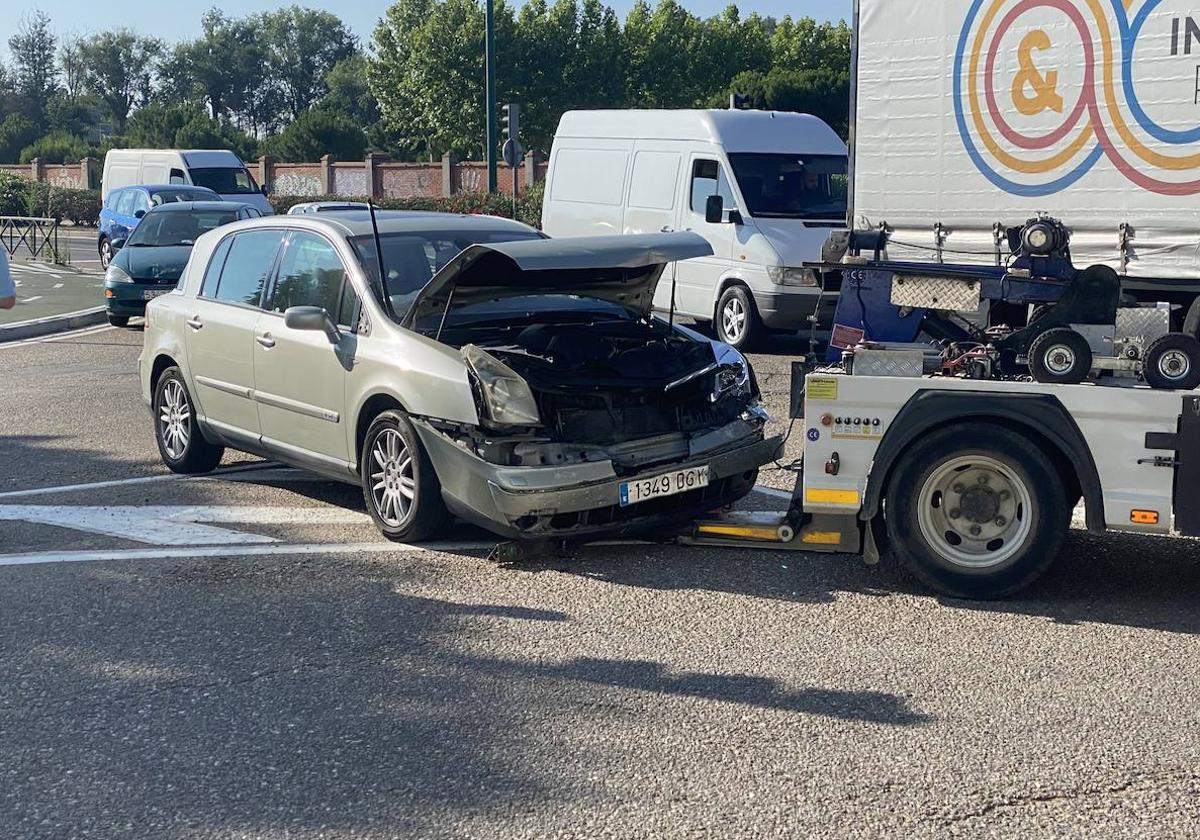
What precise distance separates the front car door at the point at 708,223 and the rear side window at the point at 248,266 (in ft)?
21.7

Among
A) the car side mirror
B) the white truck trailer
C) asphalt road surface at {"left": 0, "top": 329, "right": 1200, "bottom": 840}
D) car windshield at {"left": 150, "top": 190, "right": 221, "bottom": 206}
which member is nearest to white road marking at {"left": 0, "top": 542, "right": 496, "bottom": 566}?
asphalt road surface at {"left": 0, "top": 329, "right": 1200, "bottom": 840}

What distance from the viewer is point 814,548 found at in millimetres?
6750

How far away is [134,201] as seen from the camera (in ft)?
87.1

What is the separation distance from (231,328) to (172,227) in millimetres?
11731

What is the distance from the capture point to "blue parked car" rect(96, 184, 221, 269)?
1021 inches

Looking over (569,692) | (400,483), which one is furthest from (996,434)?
(400,483)

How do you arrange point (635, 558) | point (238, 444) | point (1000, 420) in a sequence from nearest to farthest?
point (1000, 420)
point (635, 558)
point (238, 444)

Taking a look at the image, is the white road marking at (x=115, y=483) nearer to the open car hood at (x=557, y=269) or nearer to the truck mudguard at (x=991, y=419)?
the open car hood at (x=557, y=269)

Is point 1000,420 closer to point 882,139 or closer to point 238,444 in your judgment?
point 882,139

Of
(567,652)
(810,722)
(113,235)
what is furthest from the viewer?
(113,235)

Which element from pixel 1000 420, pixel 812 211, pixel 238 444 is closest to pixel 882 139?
pixel 1000 420

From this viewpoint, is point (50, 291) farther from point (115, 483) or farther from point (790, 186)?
point (115, 483)

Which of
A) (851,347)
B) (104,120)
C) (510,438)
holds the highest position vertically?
(104,120)

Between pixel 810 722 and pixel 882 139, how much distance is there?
11.6 ft
